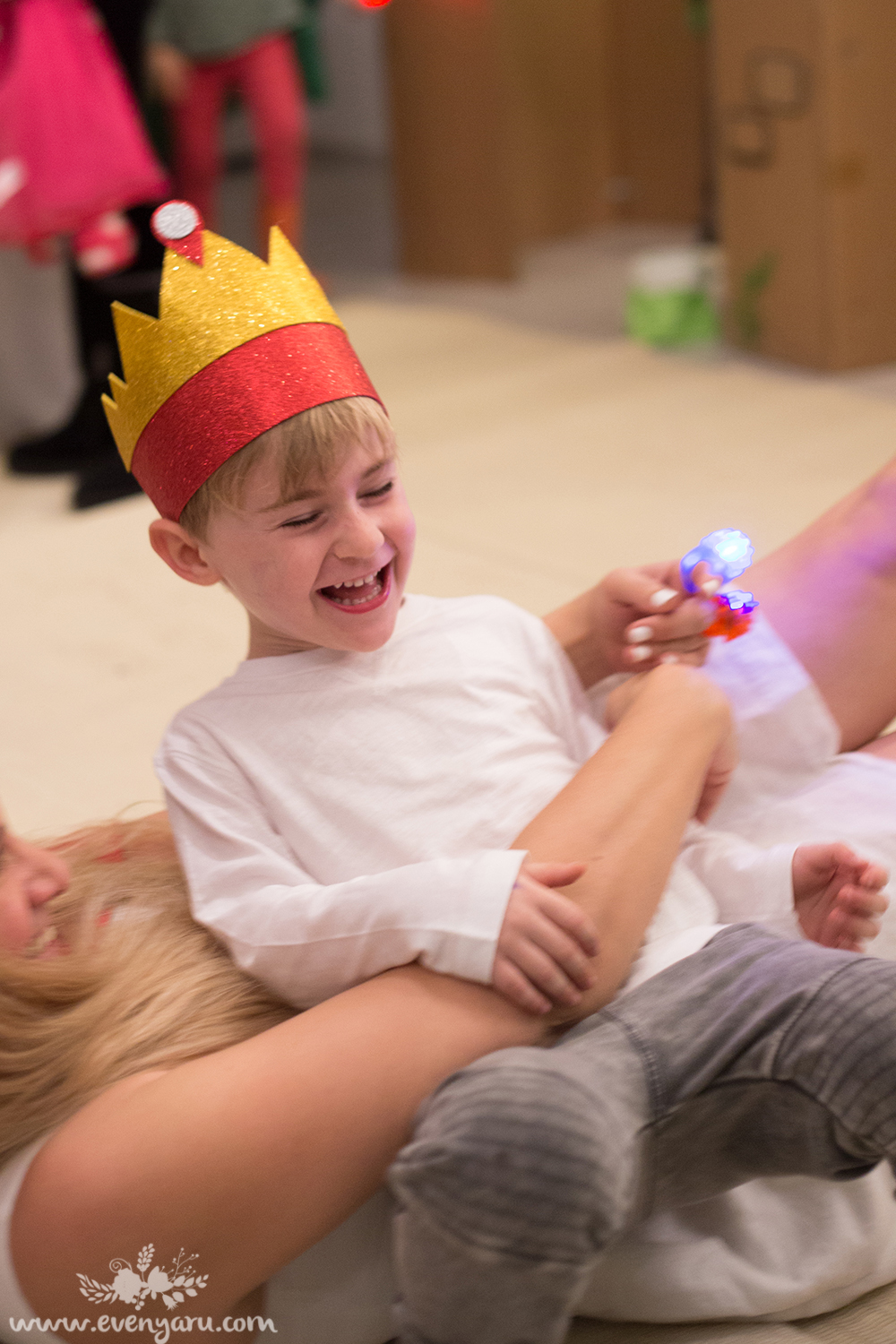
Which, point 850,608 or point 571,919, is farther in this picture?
point 850,608

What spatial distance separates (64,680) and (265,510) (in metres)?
0.88

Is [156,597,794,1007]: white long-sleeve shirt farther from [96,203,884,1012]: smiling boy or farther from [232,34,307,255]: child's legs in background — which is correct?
[232,34,307,255]: child's legs in background

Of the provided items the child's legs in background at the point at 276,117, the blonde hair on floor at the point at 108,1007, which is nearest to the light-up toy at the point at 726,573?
the blonde hair on floor at the point at 108,1007

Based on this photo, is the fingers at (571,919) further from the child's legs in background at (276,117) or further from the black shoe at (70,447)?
the child's legs in background at (276,117)

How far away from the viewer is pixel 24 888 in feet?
2.76

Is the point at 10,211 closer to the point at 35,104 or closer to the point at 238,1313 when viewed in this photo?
the point at 35,104

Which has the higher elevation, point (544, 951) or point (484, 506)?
point (544, 951)

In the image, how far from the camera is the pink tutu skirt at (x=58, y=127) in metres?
2.00

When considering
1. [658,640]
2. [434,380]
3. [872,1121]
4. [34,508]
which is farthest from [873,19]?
[872,1121]

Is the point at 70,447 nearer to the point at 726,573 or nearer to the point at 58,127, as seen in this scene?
the point at 58,127

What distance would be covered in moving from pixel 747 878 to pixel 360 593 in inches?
11.4

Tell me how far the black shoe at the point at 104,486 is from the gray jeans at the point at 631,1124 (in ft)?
5.31

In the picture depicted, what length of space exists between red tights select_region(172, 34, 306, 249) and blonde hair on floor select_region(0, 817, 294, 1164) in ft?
7.19

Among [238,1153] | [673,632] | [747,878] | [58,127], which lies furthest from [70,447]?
[238,1153]
